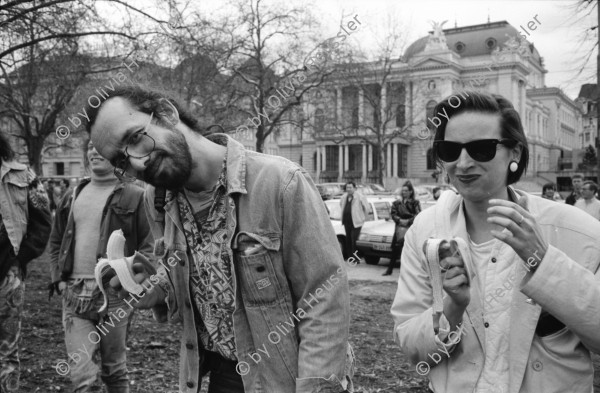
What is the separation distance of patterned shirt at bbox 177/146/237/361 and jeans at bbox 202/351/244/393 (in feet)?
0.20

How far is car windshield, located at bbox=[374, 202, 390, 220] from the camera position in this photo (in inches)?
639

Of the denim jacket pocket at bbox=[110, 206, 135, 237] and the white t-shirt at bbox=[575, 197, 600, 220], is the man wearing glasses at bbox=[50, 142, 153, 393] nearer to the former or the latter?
the denim jacket pocket at bbox=[110, 206, 135, 237]

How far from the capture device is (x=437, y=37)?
237ft

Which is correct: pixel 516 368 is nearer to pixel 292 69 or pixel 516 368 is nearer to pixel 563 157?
pixel 292 69

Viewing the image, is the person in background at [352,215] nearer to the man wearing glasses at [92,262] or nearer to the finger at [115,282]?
the man wearing glasses at [92,262]

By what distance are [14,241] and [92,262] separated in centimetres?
59

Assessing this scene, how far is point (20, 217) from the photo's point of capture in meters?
4.35

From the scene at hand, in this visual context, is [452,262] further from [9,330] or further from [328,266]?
[9,330]

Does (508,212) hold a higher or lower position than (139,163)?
lower

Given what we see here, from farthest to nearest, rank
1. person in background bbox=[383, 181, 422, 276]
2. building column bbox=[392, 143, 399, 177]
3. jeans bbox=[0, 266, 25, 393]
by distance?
building column bbox=[392, 143, 399, 177]
person in background bbox=[383, 181, 422, 276]
jeans bbox=[0, 266, 25, 393]

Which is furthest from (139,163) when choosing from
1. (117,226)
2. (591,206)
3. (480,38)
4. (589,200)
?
(480,38)

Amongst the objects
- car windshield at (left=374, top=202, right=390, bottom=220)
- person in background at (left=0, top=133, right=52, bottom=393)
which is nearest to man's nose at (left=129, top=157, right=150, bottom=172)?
person in background at (left=0, top=133, right=52, bottom=393)

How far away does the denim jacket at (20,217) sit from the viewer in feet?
13.9

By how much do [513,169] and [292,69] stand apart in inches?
1116
